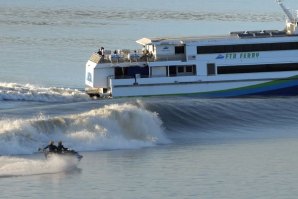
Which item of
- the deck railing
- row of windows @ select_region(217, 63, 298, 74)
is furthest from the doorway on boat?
the deck railing

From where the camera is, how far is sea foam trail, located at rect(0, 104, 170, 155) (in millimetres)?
51406

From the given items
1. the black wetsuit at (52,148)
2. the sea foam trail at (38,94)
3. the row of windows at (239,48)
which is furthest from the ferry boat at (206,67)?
the black wetsuit at (52,148)

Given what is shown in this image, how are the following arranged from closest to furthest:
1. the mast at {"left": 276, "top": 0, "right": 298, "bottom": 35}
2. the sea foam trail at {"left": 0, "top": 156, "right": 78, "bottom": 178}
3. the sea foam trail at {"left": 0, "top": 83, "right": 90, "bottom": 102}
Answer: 1. the sea foam trail at {"left": 0, "top": 156, "right": 78, "bottom": 178}
2. the sea foam trail at {"left": 0, "top": 83, "right": 90, "bottom": 102}
3. the mast at {"left": 276, "top": 0, "right": 298, "bottom": 35}

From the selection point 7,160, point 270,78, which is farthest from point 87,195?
point 270,78

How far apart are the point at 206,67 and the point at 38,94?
30.2 ft

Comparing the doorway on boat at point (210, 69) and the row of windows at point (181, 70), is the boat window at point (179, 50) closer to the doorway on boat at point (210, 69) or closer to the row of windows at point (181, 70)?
the row of windows at point (181, 70)

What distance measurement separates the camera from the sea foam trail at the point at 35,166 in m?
45.6

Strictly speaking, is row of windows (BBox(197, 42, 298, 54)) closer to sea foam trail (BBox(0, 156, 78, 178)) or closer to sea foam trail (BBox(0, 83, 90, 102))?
sea foam trail (BBox(0, 83, 90, 102))

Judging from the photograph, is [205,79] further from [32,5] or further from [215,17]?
[32,5]

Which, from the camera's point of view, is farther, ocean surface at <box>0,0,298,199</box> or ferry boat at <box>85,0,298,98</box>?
ferry boat at <box>85,0,298,98</box>

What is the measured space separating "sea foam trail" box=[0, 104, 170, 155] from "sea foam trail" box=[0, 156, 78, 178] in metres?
2.89

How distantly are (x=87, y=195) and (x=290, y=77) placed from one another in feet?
93.8

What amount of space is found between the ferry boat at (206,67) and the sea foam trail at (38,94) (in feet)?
4.43

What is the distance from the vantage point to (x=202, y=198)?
41812 millimetres
